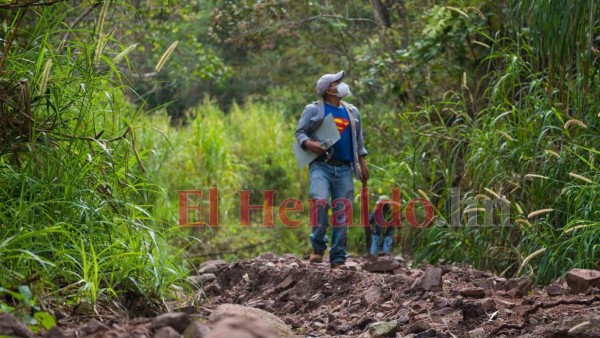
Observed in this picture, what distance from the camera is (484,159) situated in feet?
29.4

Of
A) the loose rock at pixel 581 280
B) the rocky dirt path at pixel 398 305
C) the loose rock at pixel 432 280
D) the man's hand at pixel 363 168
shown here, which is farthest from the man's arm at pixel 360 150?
the loose rock at pixel 581 280

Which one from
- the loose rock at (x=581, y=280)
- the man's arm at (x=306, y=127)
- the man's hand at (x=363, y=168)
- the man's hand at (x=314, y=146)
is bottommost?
the loose rock at (x=581, y=280)

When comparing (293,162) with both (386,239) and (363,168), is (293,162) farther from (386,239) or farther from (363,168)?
(363,168)

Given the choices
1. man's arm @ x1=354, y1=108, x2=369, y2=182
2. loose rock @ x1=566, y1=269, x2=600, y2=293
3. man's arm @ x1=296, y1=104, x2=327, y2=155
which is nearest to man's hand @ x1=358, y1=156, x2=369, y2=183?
man's arm @ x1=354, y1=108, x2=369, y2=182

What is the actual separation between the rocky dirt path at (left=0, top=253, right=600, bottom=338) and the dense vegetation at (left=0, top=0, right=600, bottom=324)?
0.52m

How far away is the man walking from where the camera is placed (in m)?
9.51

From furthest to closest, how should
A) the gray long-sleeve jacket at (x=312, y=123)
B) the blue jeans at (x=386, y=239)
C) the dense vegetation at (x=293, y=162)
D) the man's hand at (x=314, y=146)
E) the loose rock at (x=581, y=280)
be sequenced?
the blue jeans at (x=386, y=239), the gray long-sleeve jacket at (x=312, y=123), the man's hand at (x=314, y=146), the loose rock at (x=581, y=280), the dense vegetation at (x=293, y=162)

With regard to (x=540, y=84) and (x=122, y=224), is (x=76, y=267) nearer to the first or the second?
(x=122, y=224)

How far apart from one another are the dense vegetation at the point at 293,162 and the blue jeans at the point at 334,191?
1.42 feet

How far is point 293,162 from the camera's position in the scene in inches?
746

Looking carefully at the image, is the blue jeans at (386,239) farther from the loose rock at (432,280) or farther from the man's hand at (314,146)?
the loose rock at (432,280)

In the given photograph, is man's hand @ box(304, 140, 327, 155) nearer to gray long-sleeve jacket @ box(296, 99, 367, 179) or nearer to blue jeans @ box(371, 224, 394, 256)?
gray long-sleeve jacket @ box(296, 99, 367, 179)

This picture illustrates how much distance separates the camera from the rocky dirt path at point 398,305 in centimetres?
559

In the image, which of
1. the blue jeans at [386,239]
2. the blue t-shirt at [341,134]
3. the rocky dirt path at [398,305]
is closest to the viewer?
the rocky dirt path at [398,305]
